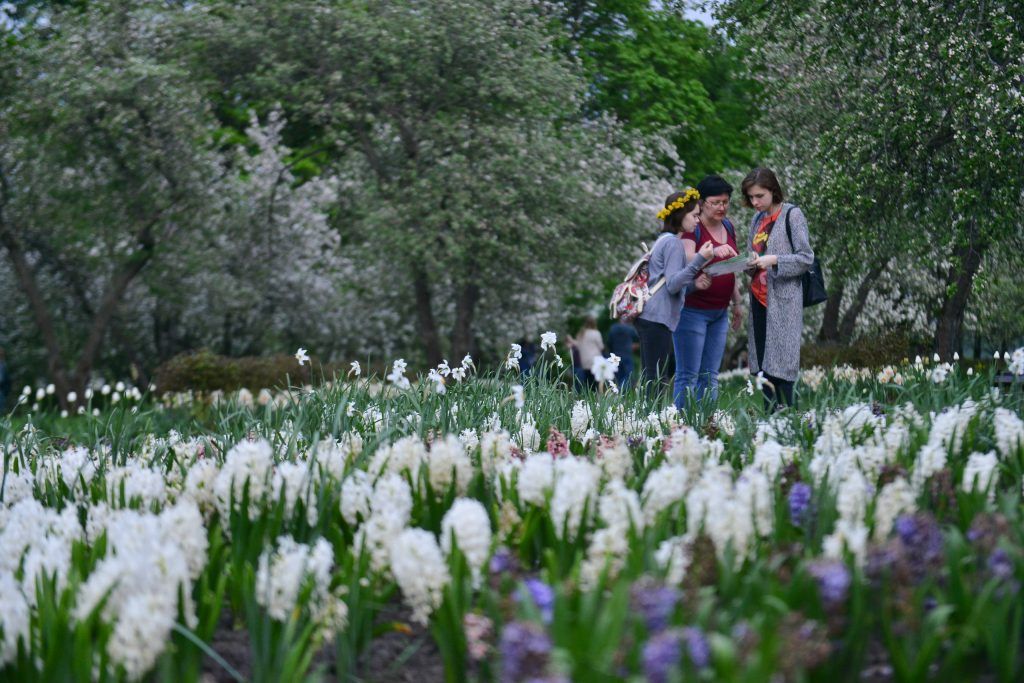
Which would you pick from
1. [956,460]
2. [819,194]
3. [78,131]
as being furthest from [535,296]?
[956,460]

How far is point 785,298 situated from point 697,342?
86cm

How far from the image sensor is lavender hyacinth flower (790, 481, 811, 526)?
2.98 metres

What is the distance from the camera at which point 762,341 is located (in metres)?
7.78

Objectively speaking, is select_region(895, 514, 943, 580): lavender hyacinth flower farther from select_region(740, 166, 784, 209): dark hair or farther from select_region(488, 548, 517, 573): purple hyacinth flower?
select_region(740, 166, 784, 209): dark hair

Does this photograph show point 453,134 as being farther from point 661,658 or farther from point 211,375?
point 661,658

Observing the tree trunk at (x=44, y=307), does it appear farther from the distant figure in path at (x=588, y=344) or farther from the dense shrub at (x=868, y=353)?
the dense shrub at (x=868, y=353)

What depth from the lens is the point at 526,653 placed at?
1881mm

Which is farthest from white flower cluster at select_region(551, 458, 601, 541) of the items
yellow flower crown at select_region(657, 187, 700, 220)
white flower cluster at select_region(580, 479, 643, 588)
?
yellow flower crown at select_region(657, 187, 700, 220)

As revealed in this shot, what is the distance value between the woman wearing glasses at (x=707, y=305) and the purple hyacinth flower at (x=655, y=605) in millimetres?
6031

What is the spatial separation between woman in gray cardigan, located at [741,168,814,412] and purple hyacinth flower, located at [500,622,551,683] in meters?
5.69

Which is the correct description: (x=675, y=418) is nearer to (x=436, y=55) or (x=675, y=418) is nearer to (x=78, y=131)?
(x=436, y=55)

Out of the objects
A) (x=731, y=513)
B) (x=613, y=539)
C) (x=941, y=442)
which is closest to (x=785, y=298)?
(x=941, y=442)

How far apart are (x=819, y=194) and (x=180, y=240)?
1406cm

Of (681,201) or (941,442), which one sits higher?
(681,201)
